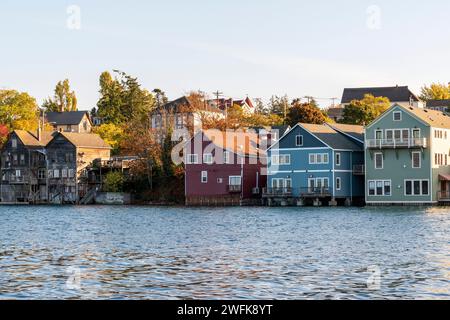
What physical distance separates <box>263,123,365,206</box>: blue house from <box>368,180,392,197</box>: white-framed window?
3594 millimetres

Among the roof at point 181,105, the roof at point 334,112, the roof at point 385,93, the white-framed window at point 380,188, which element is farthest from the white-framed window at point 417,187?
the roof at point 334,112

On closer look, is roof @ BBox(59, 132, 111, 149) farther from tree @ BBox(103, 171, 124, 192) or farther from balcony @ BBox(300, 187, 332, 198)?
balcony @ BBox(300, 187, 332, 198)

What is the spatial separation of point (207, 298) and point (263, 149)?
81.7 meters

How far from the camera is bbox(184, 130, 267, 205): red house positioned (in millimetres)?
98250

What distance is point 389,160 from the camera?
290ft

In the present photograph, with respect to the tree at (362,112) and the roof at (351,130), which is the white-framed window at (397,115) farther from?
the tree at (362,112)

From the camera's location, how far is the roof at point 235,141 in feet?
329

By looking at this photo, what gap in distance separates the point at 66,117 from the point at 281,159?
89631mm

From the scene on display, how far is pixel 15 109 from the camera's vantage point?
134 m

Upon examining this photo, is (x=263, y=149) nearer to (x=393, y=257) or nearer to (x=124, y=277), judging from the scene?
(x=393, y=257)

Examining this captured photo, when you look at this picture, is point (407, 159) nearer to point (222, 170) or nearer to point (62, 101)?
point (222, 170)

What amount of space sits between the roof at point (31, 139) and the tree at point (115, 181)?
1542 centimetres

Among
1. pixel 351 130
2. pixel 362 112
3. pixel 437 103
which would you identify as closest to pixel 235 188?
pixel 351 130
